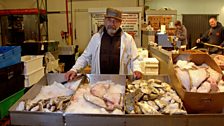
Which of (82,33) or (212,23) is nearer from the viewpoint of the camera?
(212,23)

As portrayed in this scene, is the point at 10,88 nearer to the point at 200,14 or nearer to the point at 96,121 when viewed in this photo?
the point at 96,121

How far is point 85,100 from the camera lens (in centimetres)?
140

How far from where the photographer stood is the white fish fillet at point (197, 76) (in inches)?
55.9

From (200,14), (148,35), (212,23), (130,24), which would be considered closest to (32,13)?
(130,24)

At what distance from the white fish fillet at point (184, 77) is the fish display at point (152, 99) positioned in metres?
0.08

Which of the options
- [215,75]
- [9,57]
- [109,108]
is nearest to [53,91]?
[109,108]

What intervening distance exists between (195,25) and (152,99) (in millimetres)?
10276

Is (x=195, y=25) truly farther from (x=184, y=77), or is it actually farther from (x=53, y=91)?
(x=53, y=91)

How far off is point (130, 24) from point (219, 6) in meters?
5.98

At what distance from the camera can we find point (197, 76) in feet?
4.80

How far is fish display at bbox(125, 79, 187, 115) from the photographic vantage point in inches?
49.3

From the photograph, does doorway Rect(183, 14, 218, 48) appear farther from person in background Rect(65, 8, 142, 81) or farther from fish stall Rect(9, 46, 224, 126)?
fish stall Rect(9, 46, 224, 126)

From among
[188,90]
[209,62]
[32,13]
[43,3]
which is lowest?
[188,90]

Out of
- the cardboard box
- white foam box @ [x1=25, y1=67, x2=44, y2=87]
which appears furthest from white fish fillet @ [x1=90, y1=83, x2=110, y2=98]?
white foam box @ [x1=25, y1=67, x2=44, y2=87]
